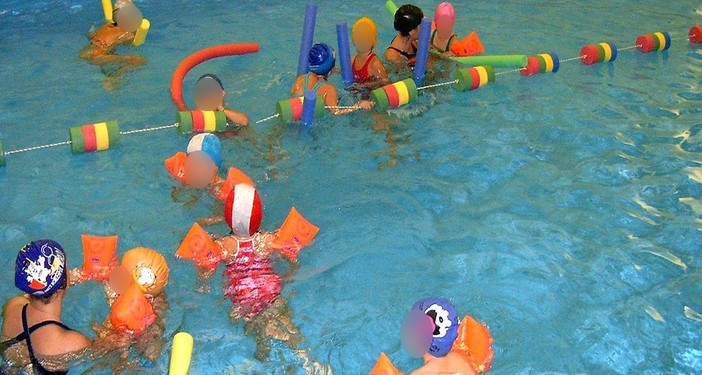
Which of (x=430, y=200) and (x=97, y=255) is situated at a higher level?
(x=97, y=255)

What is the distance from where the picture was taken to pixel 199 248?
4.37 metres

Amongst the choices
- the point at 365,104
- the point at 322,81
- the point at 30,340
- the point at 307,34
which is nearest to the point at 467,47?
the point at 365,104

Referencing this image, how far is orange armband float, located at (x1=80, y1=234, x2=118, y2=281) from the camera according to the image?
4.20 meters

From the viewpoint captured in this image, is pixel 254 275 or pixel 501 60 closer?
pixel 254 275

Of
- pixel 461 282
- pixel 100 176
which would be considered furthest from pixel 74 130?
pixel 461 282

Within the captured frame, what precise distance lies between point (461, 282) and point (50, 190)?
11.3ft

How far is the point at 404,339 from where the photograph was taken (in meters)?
3.43

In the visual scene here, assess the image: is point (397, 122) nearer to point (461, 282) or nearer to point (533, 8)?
point (461, 282)

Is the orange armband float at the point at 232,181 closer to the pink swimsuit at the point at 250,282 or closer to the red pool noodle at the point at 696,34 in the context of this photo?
the pink swimsuit at the point at 250,282

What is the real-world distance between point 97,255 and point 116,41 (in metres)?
4.94

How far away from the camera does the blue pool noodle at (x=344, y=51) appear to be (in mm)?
6605

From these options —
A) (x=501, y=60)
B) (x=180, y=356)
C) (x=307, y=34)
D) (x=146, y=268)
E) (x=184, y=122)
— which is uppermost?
(x=307, y=34)

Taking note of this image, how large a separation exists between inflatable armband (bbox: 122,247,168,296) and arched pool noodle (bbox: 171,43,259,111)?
9.36 ft

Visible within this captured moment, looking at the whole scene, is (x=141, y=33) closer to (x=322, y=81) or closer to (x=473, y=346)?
(x=322, y=81)
